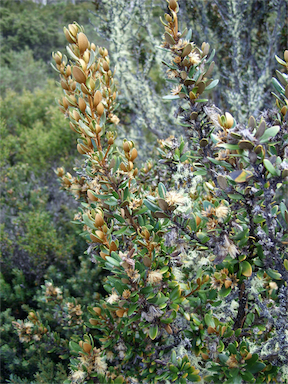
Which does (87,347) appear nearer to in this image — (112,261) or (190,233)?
(112,261)

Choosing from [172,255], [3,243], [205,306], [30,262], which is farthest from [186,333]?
[3,243]

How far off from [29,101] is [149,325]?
7.07 meters

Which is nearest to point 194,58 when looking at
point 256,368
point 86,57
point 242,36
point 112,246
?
point 86,57

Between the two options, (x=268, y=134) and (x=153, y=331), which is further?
(x=153, y=331)

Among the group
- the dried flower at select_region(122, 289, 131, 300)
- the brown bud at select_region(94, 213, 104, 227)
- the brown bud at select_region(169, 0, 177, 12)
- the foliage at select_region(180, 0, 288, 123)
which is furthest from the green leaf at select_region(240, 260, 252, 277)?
the foliage at select_region(180, 0, 288, 123)

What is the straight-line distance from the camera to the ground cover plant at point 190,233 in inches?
35.3

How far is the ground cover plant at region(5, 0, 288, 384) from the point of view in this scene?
2.94 ft

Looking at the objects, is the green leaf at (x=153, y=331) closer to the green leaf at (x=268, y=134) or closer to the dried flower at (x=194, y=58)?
the green leaf at (x=268, y=134)

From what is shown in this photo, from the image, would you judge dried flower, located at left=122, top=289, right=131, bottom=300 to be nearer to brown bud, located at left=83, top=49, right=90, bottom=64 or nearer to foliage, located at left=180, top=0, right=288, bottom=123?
brown bud, located at left=83, top=49, right=90, bottom=64

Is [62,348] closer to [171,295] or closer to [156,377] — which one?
[156,377]

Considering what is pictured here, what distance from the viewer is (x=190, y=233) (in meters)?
1.01

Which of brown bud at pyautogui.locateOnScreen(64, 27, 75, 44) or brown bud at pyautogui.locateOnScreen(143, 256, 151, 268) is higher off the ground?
brown bud at pyautogui.locateOnScreen(64, 27, 75, 44)

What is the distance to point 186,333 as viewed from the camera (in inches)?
49.0

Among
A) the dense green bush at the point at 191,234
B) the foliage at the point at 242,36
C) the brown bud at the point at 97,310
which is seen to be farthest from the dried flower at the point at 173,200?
the foliage at the point at 242,36
